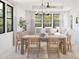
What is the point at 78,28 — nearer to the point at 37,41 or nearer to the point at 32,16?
the point at 37,41

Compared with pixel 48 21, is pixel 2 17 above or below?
below

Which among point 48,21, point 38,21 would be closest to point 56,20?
point 48,21

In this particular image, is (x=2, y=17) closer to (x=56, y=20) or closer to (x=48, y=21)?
(x=48, y=21)

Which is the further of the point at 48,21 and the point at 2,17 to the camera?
the point at 48,21

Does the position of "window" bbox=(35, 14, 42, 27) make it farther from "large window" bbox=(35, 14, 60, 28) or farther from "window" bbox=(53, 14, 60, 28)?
"window" bbox=(53, 14, 60, 28)

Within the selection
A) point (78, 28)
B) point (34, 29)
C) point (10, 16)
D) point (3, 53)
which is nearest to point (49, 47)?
point (3, 53)

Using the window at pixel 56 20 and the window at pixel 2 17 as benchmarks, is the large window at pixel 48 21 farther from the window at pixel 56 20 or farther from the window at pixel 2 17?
the window at pixel 2 17

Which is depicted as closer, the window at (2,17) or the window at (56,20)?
the window at (2,17)

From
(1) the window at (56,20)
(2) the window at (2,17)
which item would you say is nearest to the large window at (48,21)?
(1) the window at (56,20)

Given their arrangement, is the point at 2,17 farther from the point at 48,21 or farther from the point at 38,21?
the point at 48,21

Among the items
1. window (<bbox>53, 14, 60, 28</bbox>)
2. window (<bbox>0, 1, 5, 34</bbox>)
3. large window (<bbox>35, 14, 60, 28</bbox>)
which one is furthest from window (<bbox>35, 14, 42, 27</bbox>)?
window (<bbox>0, 1, 5, 34</bbox>)

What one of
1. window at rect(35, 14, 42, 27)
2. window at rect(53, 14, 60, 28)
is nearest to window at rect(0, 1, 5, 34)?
window at rect(35, 14, 42, 27)

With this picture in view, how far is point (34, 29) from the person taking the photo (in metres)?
14.4

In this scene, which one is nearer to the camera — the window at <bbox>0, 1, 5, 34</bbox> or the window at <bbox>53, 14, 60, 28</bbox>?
the window at <bbox>0, 1, 5, 34</bbox>
